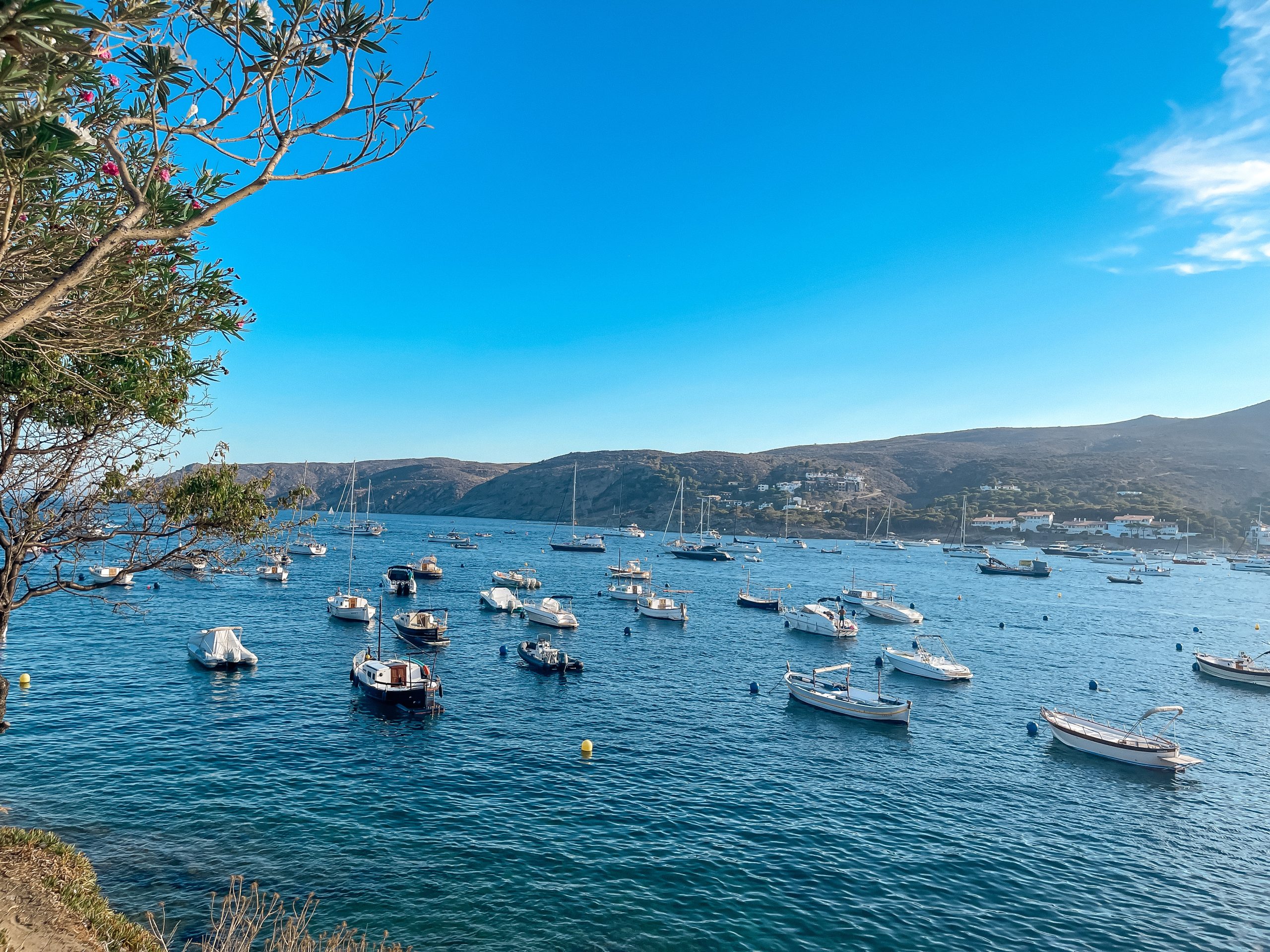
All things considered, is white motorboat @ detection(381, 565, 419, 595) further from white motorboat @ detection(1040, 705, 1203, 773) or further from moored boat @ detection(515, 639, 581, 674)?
white motorboat @ detection(1040, 705, 1203, 773)

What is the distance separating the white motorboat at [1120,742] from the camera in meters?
33.8

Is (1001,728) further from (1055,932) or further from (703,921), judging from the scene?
(703,921)

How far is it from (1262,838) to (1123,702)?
869 inches

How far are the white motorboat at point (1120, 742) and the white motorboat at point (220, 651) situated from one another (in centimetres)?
5052

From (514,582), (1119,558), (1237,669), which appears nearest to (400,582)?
(514,582)

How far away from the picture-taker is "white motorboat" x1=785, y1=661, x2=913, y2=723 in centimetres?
3962

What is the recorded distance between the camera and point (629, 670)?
50.8 meters

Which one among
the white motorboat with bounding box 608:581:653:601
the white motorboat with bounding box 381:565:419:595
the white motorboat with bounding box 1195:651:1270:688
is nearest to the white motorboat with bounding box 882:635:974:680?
the white motorboat with bounding box 1195:651:1270:688

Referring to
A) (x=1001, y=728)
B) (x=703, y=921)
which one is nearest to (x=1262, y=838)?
(x=1001, y=728)

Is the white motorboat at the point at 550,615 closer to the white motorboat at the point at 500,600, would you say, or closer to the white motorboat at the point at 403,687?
the white motorboat at the point at 500,600

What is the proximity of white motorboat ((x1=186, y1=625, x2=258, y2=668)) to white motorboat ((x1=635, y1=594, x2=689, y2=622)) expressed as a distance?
40.5 m

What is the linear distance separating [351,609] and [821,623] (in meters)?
47.4

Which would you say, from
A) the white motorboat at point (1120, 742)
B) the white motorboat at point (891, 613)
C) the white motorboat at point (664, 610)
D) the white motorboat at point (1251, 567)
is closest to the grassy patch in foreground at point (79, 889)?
the white motorboat at point (1120, 742)

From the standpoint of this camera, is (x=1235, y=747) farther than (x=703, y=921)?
Yes
